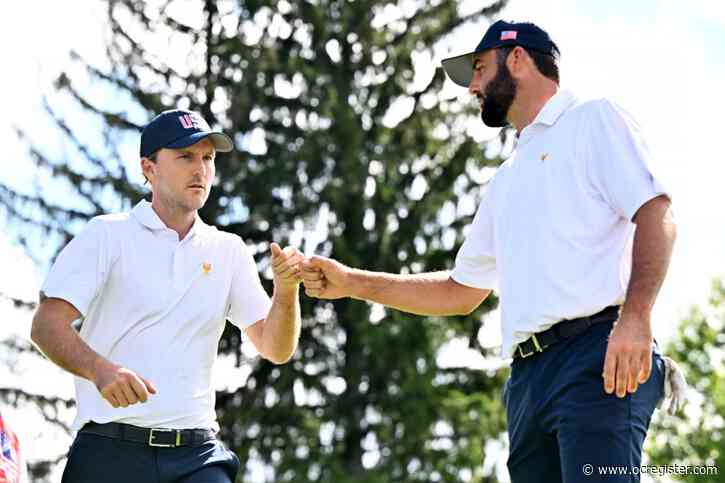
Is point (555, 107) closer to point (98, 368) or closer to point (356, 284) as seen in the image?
point (356, 284)

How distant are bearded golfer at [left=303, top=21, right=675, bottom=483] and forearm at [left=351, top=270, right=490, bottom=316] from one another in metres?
0.34

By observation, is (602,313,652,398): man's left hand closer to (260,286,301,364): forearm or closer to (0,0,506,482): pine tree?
(260,286,301,364): forearm

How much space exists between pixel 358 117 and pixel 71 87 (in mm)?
4799

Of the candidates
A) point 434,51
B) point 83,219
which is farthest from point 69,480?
point 434,51

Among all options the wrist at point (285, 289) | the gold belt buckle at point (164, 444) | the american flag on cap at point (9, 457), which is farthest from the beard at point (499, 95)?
the american flag on cap at point (9, 457)

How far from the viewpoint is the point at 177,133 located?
551 centimetres

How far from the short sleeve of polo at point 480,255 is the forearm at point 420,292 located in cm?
5

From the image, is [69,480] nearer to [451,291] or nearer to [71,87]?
[451,291]

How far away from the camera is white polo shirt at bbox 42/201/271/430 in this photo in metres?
5.14

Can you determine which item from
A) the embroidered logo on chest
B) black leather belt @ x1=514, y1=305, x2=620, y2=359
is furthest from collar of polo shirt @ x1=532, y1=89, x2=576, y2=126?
the embroidered logo on chest

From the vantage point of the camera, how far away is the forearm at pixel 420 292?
5523 mm

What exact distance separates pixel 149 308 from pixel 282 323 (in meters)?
0.56

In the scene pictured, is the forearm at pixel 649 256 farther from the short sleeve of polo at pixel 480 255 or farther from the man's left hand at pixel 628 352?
the short sleeve of polo at pixel 480 255

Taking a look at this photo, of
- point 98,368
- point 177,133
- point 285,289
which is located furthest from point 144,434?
point 177,133
